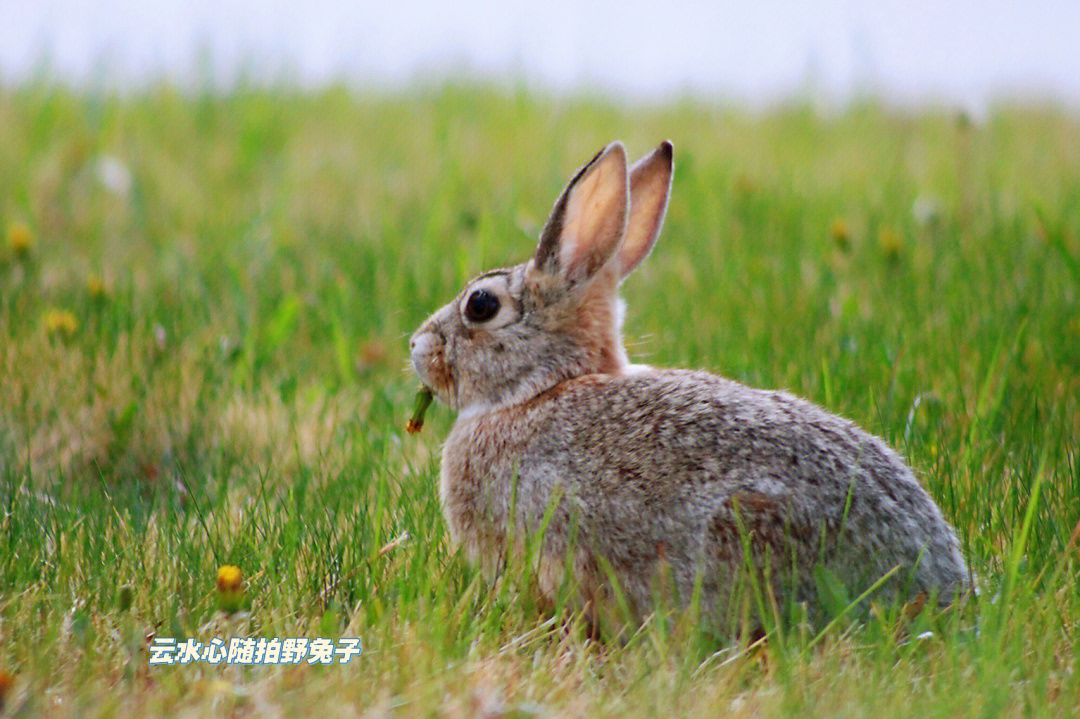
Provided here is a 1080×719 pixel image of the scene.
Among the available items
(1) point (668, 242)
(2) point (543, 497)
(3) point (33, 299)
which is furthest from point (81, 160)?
(2) point (543, 497)

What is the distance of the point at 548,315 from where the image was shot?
418 cm

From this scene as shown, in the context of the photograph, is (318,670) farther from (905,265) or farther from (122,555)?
(905,265)

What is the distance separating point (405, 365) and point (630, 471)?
8.18 ft

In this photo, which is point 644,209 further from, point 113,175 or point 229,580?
point 113,175

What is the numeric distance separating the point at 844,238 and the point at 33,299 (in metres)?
4.11

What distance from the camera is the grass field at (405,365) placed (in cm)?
311

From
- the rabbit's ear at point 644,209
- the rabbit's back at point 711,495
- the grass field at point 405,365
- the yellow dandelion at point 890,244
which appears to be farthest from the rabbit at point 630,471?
the yellow dandelion at point 890,244

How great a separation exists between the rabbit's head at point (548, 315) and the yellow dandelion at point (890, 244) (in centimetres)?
279

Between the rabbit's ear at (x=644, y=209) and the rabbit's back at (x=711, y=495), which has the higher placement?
the rabbit's ear at (x=644, y=209)

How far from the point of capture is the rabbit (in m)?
3.35

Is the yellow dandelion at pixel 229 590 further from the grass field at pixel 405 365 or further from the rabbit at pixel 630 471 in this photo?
the rabbit at pixel 630 471

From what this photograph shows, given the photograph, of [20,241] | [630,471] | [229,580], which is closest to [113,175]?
[20,241]

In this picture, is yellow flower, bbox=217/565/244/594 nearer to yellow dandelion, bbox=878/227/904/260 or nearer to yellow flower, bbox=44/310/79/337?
yellow flower, bbox=44/310/79/337

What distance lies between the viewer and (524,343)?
4.14 m
